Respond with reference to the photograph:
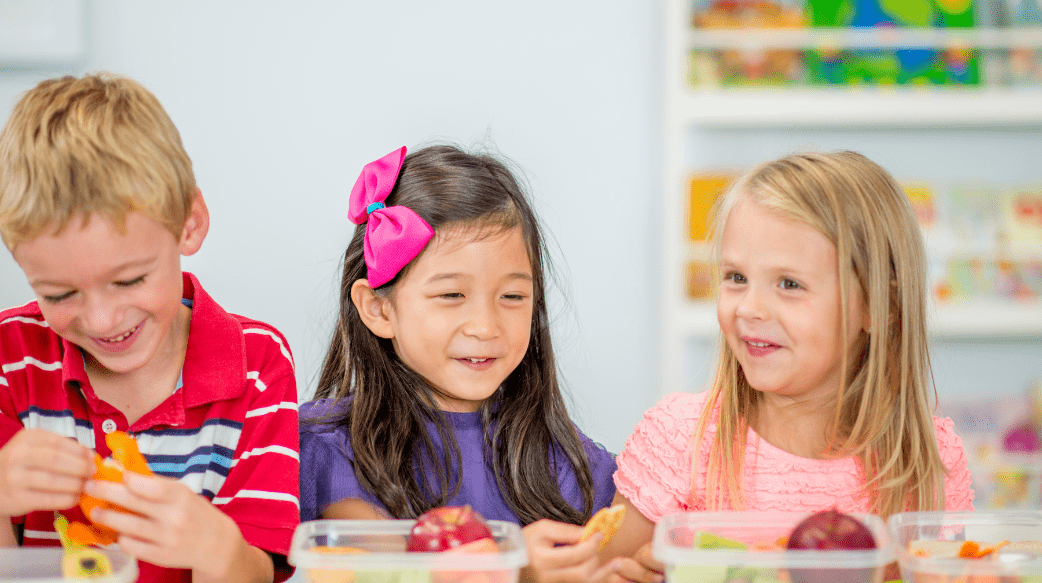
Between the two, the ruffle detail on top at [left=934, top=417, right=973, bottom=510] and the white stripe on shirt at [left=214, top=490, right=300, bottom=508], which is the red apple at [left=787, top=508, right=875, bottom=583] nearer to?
the ruffle detail on top at [left=934, top=417, right=973, bottom=510]

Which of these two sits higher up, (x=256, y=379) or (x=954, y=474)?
(x=256, y=379)

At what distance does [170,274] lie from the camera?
950mm

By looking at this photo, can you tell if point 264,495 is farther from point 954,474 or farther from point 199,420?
point 954,474

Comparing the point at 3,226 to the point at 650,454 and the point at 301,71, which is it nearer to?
the point at 650,454

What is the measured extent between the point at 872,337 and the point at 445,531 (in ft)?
2.00

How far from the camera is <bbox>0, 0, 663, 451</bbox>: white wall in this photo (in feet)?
8.70

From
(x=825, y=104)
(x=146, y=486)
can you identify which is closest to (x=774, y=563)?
(x=146, y=486)

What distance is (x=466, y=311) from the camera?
3.97 ft

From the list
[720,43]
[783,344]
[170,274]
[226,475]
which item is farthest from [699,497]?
[720,43]

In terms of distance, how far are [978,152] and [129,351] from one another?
2671 mm

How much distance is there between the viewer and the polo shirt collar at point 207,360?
1.02 m

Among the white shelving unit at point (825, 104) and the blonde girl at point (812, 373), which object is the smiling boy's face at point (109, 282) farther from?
the white shelving unit at point (825, 104)

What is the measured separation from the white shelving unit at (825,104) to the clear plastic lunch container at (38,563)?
1903mm

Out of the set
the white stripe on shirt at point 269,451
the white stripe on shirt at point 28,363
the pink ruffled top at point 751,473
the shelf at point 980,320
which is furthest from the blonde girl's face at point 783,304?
the shelf at point 980,320
